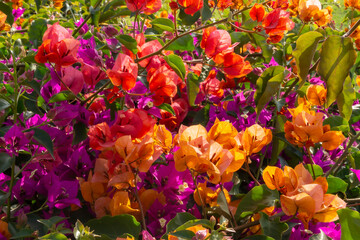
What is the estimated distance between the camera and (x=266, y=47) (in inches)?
39.3

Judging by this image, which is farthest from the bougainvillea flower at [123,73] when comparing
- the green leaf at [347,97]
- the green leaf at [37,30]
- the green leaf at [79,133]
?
the green leaf at [37,30]

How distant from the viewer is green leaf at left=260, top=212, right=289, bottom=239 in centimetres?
50

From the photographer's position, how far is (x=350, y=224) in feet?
1.30

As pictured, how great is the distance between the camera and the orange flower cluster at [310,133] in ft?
2.02

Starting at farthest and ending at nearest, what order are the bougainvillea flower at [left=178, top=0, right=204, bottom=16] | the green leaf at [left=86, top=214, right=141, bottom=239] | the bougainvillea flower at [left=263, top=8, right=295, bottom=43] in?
the bougainvillea flower at [left=263, top=8, right=295, bottom=43], the bougainvillea flower at [left=178, top=0, right=204, bottom=16], the green leaf at [left=86, top=214, right=141, bottom=239]

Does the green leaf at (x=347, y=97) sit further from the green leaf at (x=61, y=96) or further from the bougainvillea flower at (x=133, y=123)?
the green leaf at (x=61, y=96)

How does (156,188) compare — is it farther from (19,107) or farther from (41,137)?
(19,107)

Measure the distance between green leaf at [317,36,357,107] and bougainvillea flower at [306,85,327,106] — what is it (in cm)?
25

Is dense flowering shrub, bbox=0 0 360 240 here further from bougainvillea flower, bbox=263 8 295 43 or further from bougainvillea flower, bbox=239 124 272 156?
bougainvillea flower, bbox=263 8 295 43

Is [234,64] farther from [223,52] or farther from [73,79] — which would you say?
[73,79]

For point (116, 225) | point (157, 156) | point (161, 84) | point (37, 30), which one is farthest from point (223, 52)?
point (37, 30)

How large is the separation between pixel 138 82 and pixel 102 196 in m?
0.22

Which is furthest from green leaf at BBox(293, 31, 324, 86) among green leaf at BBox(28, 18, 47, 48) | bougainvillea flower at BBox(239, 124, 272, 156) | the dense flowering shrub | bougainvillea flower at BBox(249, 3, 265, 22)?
green leaf at BBox(28, 18, 47, 48)

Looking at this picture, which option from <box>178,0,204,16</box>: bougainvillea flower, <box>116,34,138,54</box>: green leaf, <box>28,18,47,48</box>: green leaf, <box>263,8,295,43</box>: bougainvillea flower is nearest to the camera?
<box>116,34,138,54</box>: green leaf
